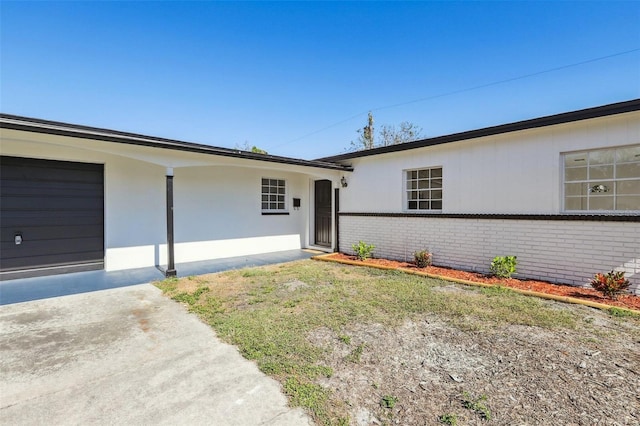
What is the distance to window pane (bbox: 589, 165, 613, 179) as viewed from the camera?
5348 mm

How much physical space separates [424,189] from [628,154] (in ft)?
12.1

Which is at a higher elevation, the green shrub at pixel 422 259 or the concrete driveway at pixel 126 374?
the green shrub at pixel 422 259

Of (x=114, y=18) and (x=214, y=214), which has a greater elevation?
(x=114, y=18)

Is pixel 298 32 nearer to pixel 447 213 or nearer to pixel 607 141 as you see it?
pixel 447 213

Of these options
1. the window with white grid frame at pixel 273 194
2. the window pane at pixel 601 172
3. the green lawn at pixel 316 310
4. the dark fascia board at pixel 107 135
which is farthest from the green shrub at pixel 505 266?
the window with white grid frame at pixel 273 194

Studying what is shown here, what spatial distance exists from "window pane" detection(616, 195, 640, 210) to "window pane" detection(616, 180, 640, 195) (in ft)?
0.23

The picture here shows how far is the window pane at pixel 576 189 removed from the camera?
560cm

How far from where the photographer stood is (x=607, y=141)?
5.12 meters

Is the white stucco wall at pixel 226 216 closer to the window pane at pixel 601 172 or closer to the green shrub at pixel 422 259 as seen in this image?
the green shrub at pixel 422 259

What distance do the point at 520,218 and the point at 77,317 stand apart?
25.1 ft

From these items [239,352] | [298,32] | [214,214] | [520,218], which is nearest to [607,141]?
[520,218]

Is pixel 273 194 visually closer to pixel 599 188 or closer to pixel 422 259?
pixel 422 259

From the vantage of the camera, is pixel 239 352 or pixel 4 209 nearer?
pixel 239 352

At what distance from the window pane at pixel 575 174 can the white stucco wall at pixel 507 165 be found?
188 millimetres
